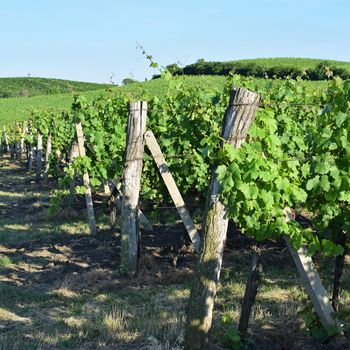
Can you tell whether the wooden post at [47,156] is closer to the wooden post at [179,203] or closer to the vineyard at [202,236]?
the vineyard at [202,236]

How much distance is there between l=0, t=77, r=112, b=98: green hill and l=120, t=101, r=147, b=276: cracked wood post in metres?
80.9

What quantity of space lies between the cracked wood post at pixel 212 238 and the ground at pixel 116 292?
0.32 meters

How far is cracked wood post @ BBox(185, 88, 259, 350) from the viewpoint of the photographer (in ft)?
13.7

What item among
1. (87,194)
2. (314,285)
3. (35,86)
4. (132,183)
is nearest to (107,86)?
(35,86)

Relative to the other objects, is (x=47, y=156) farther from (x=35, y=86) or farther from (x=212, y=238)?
(x=35, y=86)

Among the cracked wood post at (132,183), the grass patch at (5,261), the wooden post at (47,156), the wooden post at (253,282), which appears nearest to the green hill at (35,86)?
the wooden post at (47,156)

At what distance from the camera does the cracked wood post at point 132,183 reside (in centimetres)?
724

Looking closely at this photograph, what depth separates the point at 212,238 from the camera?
4352mm

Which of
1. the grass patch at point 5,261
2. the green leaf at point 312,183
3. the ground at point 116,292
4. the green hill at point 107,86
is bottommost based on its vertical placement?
the grass patch at point 5,261

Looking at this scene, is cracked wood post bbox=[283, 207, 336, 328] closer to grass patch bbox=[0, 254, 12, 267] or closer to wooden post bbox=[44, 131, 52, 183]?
grass patch bbox=[0, 254, 12, 267]

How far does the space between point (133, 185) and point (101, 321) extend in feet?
7.67

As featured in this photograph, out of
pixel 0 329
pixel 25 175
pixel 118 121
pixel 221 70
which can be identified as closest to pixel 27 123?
pixel 25 175

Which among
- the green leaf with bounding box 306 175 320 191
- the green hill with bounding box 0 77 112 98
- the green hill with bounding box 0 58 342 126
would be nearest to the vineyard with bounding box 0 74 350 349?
the green leaf with bounding box 306 175 320 191

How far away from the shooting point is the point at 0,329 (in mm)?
5742
